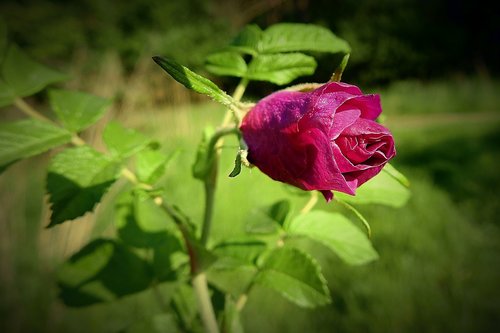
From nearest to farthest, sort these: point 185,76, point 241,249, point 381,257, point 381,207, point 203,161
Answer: point 185,76 < point 203,161 < point 241,249 < point 381,257 < point 381,207

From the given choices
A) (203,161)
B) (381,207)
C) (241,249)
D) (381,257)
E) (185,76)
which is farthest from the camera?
(381,207)

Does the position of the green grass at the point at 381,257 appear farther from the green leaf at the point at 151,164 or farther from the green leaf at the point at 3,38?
the green leaf at the point at 3,38

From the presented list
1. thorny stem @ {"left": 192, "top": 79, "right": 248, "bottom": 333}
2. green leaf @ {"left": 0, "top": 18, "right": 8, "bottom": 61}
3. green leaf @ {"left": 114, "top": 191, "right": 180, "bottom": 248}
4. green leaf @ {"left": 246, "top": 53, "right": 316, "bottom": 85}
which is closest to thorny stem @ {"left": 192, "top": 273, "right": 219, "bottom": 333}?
thorny stem @ {"left": 192, "top": 79, "right": 248, "bottom": 333}

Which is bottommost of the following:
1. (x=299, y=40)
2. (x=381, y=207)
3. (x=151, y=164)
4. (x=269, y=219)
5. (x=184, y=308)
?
(x=381, y=207)

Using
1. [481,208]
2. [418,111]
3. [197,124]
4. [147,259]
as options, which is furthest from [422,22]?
[147,259]

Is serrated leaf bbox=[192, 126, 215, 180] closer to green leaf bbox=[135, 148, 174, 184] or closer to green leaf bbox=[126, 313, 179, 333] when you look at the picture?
green leaf bbox=[135, 148, 174, 184]

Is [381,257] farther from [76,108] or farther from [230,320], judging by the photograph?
[76,108]

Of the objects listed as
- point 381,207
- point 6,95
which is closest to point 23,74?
point 6,95
